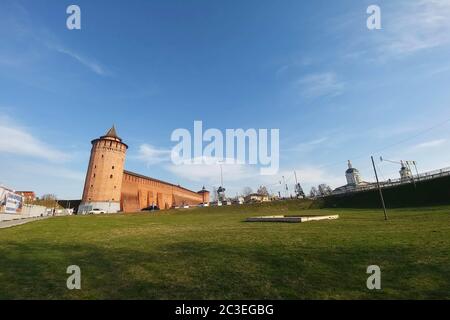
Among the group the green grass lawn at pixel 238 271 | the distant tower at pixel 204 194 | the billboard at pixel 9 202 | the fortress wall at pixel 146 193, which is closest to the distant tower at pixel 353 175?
the distant tower at pixel 204 194

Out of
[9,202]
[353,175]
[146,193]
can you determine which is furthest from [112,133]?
[353,175]

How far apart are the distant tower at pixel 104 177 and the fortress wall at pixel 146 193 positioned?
20.1ft

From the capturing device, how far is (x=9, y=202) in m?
34.5

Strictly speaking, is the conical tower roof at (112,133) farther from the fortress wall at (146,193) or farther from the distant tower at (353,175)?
the distant tower at (353,175)

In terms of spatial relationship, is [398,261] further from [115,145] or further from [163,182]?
[163,182]

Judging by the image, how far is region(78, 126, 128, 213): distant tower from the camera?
7294cm

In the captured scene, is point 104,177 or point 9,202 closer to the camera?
point 9,202

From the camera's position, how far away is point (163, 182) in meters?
111

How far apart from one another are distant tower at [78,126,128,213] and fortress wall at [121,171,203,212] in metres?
A: 6.14

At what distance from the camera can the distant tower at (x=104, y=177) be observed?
239ft

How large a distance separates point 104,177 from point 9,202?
4042cm

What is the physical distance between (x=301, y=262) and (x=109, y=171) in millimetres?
77270

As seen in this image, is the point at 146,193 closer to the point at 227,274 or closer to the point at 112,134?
the point at 112,134
